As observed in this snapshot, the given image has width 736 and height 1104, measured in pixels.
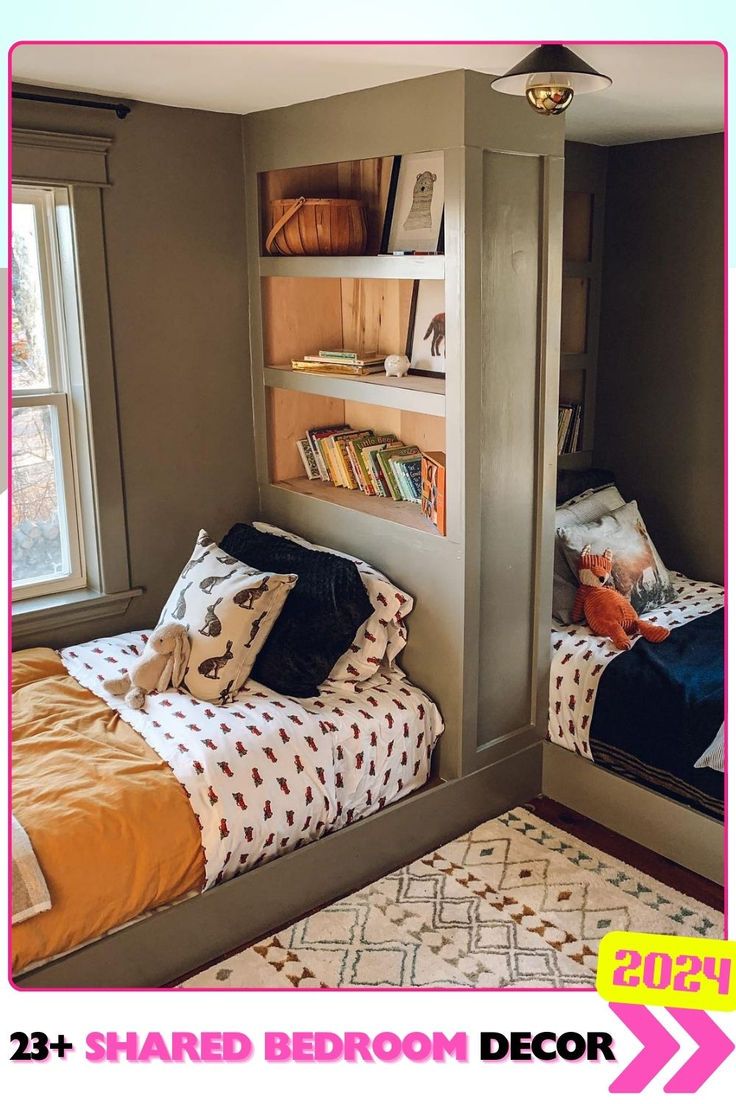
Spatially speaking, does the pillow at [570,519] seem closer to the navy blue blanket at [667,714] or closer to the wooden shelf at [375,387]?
the navy blue blanket at [667,714]

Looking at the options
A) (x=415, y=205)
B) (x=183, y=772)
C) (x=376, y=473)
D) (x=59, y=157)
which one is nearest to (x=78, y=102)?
(x=59, y=157)

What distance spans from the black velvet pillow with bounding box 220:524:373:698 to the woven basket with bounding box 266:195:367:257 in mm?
948

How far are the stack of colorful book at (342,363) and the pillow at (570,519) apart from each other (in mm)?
746

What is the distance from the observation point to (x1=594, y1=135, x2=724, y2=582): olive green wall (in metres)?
2.71

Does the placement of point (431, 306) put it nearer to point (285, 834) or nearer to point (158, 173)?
point (158, 173)

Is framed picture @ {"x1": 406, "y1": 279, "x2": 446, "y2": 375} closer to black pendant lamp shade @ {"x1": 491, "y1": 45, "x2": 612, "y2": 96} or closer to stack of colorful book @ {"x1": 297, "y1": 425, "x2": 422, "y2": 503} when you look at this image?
stack of colorful book @ {"x1": 297, "y1": 425, "x2": 422, "y2": 503}

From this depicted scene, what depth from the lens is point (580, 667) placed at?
271 cm

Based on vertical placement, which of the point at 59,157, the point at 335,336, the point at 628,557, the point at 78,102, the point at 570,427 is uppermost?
the point at 78,102

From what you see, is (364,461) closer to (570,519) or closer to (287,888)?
(570,519)

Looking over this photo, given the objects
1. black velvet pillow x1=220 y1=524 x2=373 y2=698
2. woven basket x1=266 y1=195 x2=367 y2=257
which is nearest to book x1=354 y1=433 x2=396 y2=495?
black velvet pillow x1=220 y1=524 x2=373 y2=698

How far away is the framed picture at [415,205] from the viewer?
8.20 feet
